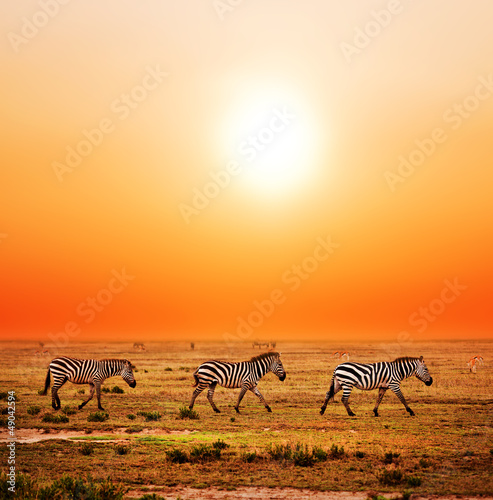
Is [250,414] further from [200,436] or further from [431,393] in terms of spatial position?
[431,393]

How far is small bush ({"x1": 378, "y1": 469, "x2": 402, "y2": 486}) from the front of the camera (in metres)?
11.7

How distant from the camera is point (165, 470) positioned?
520 inches

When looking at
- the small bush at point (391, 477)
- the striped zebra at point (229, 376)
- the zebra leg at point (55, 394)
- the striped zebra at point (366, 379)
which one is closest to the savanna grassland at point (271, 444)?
the small bush at point (391, 477)

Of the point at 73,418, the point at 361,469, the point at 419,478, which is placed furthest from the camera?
the point at 73,418

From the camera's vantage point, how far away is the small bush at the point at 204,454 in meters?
14.1

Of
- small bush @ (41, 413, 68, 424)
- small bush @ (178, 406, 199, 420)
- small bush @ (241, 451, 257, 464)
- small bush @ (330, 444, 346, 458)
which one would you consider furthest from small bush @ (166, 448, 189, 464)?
small bush @ (41, 413, 68, 424)

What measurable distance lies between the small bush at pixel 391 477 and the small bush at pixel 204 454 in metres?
4.47

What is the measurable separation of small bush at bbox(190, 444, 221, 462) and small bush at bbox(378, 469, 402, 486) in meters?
4.47

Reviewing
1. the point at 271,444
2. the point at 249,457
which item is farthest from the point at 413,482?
the point at 271,444

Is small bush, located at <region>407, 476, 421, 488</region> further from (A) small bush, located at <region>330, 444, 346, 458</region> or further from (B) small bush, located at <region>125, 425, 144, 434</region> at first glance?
(B) small bush, located at <region>125, 425, 144, 434</region>

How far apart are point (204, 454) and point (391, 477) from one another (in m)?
5.05

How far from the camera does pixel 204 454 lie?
14.2 meters

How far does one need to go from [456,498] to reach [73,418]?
609 inches

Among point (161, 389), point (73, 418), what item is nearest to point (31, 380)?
point (161, 389)
